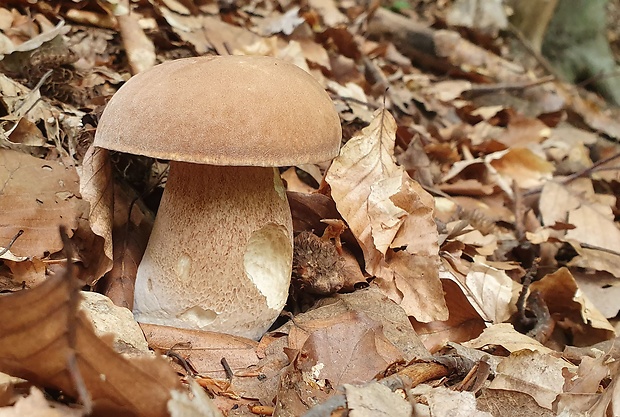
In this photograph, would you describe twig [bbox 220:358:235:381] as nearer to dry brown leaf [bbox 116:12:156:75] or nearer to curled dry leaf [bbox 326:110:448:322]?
curled dry leaf [bbox 326:110:448:322]

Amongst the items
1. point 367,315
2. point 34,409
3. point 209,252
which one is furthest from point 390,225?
point 34,409

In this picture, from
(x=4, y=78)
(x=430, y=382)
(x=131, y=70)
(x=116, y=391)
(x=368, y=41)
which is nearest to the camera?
(x=116, y=391)

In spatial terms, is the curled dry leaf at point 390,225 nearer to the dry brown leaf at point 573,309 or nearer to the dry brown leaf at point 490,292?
the dry brown leaf at point 490,292

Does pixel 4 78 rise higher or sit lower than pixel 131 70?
higher

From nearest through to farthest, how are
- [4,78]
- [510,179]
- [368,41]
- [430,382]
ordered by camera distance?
[430,382]
[4,78]
[510,179]
[368,41]

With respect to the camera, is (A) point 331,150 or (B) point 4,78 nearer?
(A) point 331,150

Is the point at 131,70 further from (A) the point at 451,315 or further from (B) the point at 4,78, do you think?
(A) the point at 451,315

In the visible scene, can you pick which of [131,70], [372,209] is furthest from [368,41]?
[372,209]
